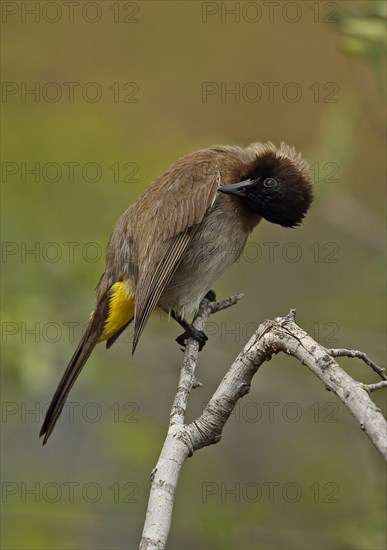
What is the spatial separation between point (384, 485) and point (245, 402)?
1871mm

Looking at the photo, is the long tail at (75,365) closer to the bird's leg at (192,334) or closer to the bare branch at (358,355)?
the bird's leg at (192,334)

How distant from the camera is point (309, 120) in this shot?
865 cm

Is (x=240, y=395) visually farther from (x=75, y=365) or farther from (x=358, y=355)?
(x=75, y=365)

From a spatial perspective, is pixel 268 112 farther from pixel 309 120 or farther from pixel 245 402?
pixel 245 402

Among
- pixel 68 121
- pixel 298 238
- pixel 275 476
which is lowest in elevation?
pixel 275 476

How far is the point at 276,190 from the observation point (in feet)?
16.8

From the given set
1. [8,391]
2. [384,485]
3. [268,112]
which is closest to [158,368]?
[8,391]

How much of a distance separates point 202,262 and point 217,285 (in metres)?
1.85

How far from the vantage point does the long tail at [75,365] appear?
4875 mm

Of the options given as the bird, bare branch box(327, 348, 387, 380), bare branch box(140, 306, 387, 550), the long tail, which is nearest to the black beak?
the bird

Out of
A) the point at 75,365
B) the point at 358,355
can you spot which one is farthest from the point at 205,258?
the point at 358,355

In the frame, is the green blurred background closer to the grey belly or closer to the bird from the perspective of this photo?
the bird

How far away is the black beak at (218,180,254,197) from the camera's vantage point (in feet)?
16.8

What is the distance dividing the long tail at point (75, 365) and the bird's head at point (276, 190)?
94 cm
